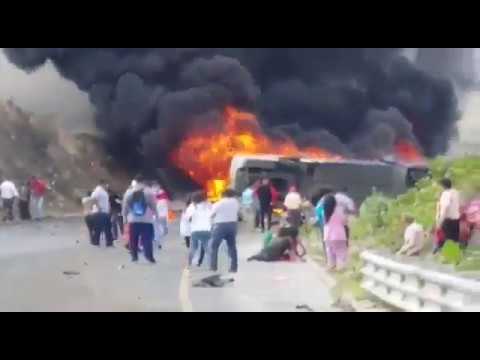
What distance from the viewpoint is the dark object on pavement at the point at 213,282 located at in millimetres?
6914

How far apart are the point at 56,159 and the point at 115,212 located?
1.65ft

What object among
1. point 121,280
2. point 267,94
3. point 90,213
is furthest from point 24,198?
point 267,94

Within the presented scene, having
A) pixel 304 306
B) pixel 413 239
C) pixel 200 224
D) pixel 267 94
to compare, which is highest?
pixel 267 94

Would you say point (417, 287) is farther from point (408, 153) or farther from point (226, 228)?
point (226, 228)

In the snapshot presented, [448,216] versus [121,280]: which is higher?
[448,216]

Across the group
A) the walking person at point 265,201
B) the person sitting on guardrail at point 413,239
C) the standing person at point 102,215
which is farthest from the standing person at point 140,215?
the person sitting on guardrail at point 413,239

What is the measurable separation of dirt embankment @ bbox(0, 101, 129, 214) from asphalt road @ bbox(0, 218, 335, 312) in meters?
0.20

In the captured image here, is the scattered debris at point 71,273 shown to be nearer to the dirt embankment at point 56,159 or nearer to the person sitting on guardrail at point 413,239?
the dirt embankment at point 56,159

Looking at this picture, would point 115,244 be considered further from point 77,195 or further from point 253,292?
point 253,292

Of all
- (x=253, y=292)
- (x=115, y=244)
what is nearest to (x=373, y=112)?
(x=253, y=292)

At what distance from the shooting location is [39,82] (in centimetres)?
707

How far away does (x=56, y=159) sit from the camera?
23.5 ft
